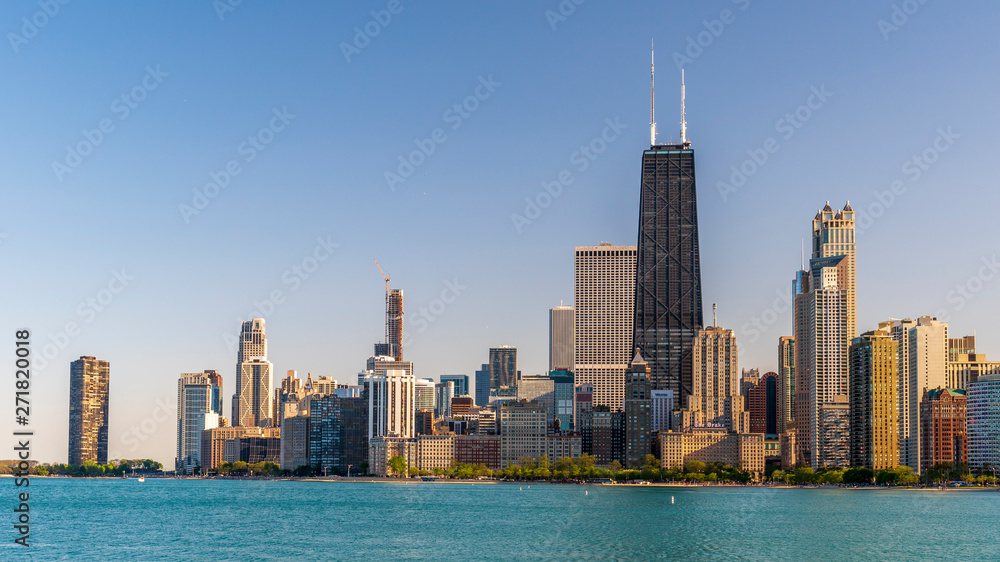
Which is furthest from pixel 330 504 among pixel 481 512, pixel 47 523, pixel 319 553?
pixel 319 553

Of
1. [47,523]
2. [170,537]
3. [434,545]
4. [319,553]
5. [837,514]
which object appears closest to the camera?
[319,553]

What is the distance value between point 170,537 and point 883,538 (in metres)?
65.4

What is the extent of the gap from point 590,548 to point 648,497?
298 feet

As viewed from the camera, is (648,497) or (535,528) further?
(648,497)

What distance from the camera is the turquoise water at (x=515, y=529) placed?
9425 cm

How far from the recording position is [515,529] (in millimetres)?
115125

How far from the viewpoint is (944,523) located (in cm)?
12694

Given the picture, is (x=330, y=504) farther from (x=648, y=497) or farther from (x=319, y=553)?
(x=319, y=553)

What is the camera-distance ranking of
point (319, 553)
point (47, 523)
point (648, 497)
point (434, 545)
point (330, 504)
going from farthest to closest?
point (648, 497) → point (330, 504) → point (47, 523) → point (434, 545) → point (319, 553)

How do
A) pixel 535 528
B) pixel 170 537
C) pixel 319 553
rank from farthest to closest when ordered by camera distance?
1. pixel 535 528
2. pixel 170 537
3. pixel 319 553

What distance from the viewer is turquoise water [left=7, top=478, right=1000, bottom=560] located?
94.2 meters

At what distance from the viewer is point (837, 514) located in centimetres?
13912

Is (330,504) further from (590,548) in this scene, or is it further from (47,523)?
(590,548)

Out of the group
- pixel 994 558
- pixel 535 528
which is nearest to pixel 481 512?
pixel 535 528
